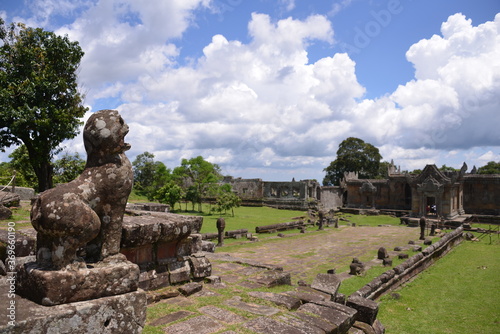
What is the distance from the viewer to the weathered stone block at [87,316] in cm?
216

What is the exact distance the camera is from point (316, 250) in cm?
1413

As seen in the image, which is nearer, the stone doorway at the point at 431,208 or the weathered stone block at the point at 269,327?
the weathered stone block at the point at 269,327

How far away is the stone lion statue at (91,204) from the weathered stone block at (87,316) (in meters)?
0.36

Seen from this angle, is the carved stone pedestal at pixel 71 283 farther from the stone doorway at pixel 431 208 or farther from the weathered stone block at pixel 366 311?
the stone doorway at pixel 431 208

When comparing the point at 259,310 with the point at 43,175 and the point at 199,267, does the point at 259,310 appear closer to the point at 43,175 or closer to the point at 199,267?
the point at 199,267

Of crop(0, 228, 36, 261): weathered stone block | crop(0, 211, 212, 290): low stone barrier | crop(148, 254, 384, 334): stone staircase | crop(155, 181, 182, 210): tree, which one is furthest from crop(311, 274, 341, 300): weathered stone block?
crop(155, 181, 182, 210): tree

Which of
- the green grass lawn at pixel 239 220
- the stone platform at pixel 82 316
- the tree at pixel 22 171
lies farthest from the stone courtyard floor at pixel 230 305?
the tree at pixel 22 171

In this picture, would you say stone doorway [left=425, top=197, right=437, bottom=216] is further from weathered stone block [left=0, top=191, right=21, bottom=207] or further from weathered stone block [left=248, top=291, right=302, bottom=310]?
weathered stone block [left=0, top=191, right=21, bottom=207]

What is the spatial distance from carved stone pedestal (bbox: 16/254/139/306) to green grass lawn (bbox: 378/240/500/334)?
5.76 meters

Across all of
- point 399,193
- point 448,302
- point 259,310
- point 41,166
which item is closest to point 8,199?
point 41,166

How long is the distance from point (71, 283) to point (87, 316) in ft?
0.93

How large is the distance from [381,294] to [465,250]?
412 inches

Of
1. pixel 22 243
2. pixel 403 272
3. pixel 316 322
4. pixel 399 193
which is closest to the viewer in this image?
pixel 316 322

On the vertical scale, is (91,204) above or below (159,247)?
above
